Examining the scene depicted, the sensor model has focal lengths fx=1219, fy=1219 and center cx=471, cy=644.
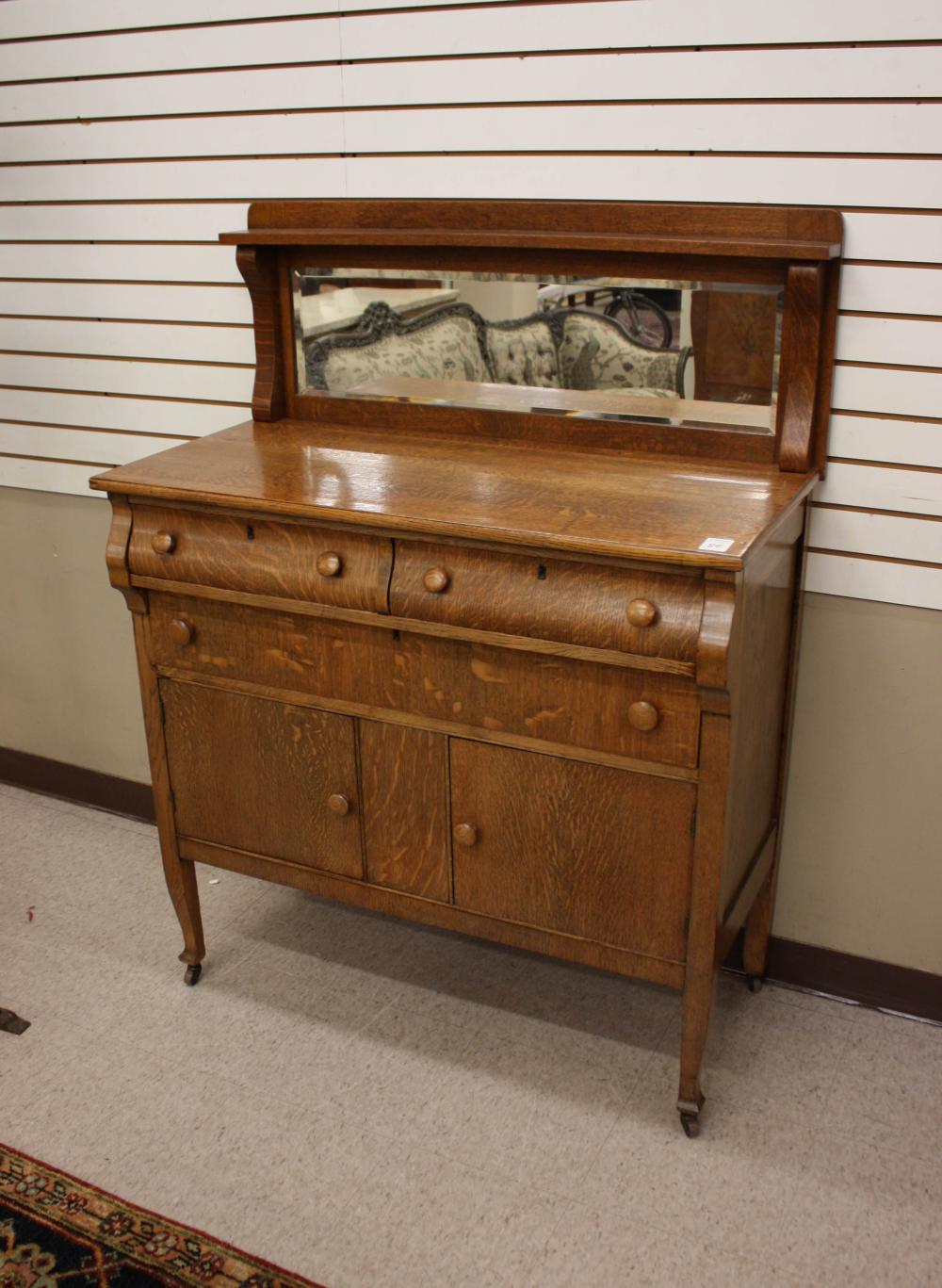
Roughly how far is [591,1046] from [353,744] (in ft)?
2.77

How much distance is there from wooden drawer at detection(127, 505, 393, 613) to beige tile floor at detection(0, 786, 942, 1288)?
1.01 meters

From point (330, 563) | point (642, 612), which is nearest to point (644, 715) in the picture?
point (642, 612)

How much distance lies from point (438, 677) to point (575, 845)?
1.30ft

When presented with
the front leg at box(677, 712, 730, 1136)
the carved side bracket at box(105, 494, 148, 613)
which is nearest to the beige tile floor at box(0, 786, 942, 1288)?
the front leg at box(677, 712, 730, 1136)

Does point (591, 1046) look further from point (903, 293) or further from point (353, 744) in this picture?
point (903, 293)

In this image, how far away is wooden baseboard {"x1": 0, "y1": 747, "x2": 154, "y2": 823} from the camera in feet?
11.5

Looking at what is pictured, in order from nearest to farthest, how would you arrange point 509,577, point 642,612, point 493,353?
point 642,612
point 509,577
point 493,353

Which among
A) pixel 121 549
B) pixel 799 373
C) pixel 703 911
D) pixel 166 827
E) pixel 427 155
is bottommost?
pixel 166 827

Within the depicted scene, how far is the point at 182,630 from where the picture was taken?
2.43 m

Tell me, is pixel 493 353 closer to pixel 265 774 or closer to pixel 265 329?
pixel 265 329

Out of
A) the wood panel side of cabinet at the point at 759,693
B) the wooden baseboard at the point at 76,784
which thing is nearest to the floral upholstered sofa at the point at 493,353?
the wood panel side of cabinet at the point at 759,693

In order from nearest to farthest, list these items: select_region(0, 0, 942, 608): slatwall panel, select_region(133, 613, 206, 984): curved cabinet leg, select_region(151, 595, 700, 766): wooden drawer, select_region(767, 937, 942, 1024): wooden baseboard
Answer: select_region(151, 595, 700, 766): wooden drawer < select_region(0, 0, 942, 608): slatwall panel < select_region(133, 613, 206, 984): curved cabinet leg < select_region(767, 937, 942, 1024): wooden baseboard

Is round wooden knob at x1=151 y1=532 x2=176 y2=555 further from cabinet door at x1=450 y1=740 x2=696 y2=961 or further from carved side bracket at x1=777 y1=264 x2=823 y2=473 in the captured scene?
carved side bracket at x1=777 y1=264 x2=823 y2=473

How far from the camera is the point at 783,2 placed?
2145mm
